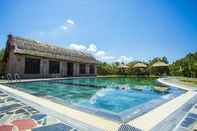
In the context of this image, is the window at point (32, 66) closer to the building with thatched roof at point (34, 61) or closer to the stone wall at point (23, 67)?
the building with thatched roof at point (34, 61)

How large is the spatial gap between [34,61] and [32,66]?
0.68 m

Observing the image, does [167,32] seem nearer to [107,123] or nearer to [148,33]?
[148,33]

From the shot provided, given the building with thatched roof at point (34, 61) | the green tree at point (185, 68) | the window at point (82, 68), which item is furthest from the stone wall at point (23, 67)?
the green tree at point (185, 68)

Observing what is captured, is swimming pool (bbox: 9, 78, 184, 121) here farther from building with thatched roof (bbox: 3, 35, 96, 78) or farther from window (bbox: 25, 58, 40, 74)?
window (bbox: 25, 58, 40, 74)

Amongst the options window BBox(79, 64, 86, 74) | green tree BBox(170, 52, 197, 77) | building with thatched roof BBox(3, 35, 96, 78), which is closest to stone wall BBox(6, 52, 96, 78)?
building with thatched roof BBox(3, 35, 96, 78)

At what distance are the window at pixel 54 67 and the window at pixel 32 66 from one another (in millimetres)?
1825

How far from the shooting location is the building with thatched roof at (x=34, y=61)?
1589 cm

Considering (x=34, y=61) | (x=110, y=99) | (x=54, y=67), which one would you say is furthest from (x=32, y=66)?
(x=110, y=99)

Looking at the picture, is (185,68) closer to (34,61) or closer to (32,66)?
(34,61)

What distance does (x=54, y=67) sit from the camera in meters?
20.0

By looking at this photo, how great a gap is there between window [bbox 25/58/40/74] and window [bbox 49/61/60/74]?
1.82m

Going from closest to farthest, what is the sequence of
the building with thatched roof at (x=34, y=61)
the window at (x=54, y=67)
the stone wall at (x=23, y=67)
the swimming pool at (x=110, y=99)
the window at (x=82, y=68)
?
1. the swimming pool at (x=110, y=99)
2. the stone wall at (x=23, y=67)
3. the building with thatched roof at (x=34, y=61)
4. the window at (x=54, y=67)
5. the window at (x=82, y=68)

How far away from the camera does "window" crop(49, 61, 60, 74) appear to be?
1948cm

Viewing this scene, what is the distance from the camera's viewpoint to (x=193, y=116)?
419cm
